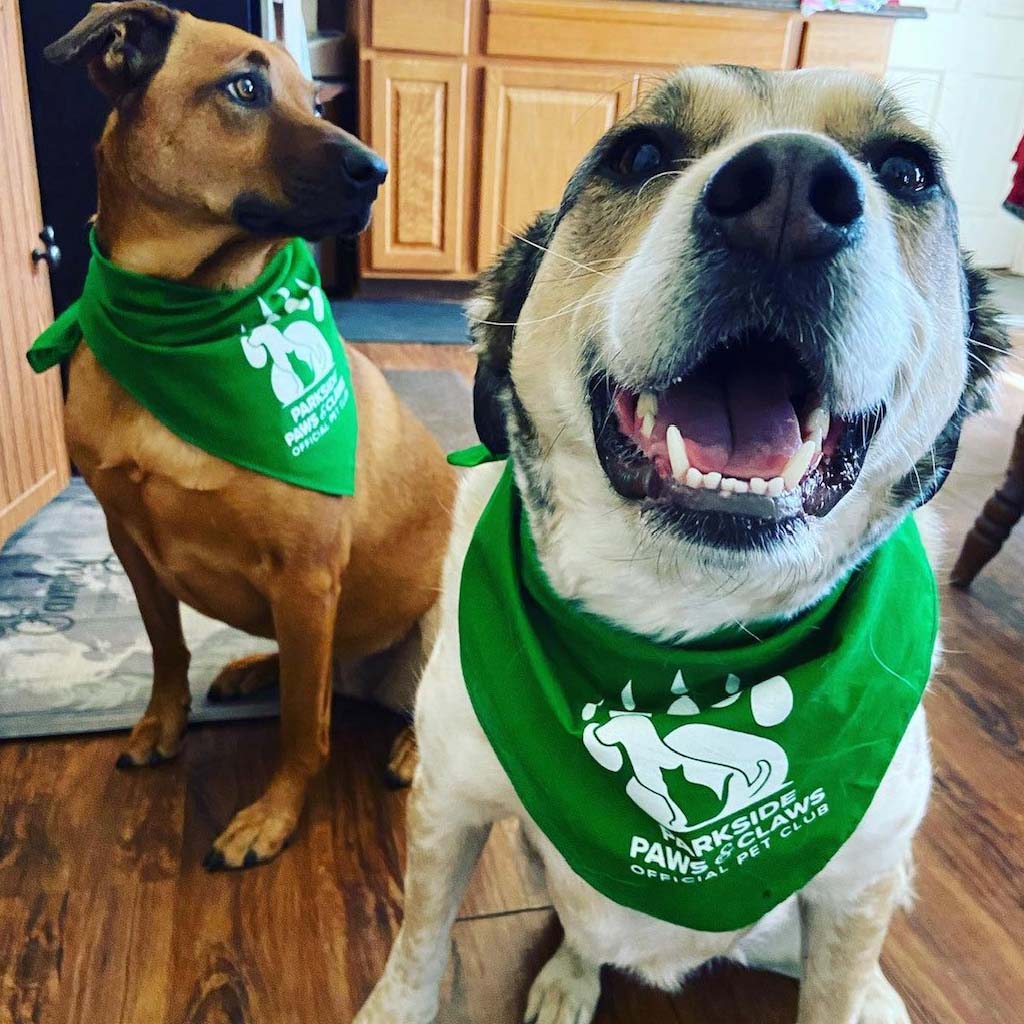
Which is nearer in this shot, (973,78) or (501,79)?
(501,79)

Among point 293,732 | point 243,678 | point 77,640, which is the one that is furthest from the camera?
point 77,640

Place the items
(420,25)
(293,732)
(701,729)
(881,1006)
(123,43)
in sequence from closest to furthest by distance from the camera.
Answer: (701,729) < (881,1006) < (123,43) < (293,732) < (420,25)

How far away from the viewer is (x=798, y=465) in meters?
0.79

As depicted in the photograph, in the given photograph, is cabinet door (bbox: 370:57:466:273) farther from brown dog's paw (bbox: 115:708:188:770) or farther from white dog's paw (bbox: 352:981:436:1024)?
white dog's paw (bbox: 352:981:436:1024)

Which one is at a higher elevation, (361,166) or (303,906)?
(361,166)

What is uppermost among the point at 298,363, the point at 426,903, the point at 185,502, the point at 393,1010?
the point at 298,363

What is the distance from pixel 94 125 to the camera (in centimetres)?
228

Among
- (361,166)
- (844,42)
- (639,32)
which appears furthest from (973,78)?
(361,166)

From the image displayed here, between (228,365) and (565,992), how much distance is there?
0.93m

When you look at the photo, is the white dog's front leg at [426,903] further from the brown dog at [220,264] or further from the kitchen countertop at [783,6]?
the kitchen countertop at [783,6]

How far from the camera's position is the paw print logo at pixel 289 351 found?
4.45 feet

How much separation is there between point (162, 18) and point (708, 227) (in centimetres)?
99

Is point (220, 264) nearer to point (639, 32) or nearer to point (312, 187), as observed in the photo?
point (312, 187)

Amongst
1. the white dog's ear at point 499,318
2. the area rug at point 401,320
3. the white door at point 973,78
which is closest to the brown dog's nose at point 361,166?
the white dog's ear at point 499,318
